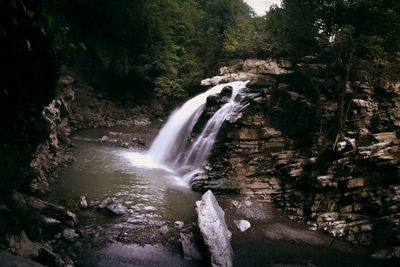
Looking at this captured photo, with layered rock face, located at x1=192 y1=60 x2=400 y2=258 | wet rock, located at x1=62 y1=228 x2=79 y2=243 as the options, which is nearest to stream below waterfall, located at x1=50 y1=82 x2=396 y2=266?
wet rock, located at x1=62 y1=228 x2=79 y2=243

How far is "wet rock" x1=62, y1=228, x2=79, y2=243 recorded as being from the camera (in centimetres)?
451

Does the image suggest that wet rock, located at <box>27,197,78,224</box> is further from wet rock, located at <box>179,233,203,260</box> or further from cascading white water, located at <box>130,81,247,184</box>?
cascading white water, located at <box>130,81,247,184</box>

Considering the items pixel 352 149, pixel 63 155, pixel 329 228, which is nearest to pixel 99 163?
pixel 63 155

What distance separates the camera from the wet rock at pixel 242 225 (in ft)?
19.7

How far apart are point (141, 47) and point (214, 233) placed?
14.6 meters

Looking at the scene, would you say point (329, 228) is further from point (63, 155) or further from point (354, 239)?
point (63, 155)

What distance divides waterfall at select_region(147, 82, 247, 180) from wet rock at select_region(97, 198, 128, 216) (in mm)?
3247

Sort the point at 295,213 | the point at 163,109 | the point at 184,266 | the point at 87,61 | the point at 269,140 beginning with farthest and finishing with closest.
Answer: the point at 163,109 < the point at 87,61 < the point at 269,140 < the point at 295,213 < the point at 184,266

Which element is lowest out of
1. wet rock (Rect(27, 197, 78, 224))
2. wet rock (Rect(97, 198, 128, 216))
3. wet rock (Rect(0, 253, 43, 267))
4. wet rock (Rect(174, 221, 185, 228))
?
wet rock (Rect(174, 221, 185, 228))

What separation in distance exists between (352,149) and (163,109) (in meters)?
13.9

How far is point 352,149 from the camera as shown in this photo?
23.5 feet

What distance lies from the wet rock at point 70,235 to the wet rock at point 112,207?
105cm

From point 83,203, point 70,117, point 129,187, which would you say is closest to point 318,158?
point 129,187

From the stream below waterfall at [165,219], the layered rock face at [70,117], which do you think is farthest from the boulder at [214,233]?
the layered rock face at [70,117]
